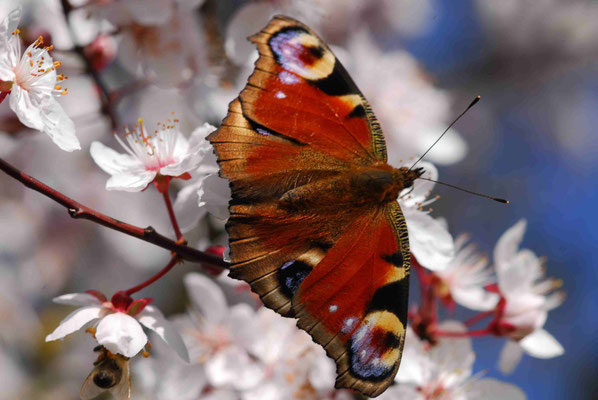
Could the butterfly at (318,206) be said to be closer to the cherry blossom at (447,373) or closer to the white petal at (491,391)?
the cherry blossom at (447,373)

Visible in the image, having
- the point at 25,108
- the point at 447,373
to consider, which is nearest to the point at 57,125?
the point at 25,108

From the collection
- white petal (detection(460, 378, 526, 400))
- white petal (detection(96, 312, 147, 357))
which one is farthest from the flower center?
white petal (detection(460, 378, 526, 400))

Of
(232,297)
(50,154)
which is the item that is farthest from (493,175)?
(50,154)

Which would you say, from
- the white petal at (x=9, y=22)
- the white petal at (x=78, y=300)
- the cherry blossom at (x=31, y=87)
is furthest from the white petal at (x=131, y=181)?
the white petal at (x=9, y=22)

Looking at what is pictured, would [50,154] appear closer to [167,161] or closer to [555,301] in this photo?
[167,161]

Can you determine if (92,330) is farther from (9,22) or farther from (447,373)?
(447,373)

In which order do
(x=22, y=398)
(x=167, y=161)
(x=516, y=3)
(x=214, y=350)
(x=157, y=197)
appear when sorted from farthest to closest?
(x=516, y=3)
(x=22, y=398)
(x=157, y=197)
(x=214, y=350)
(x=167, y=161)
